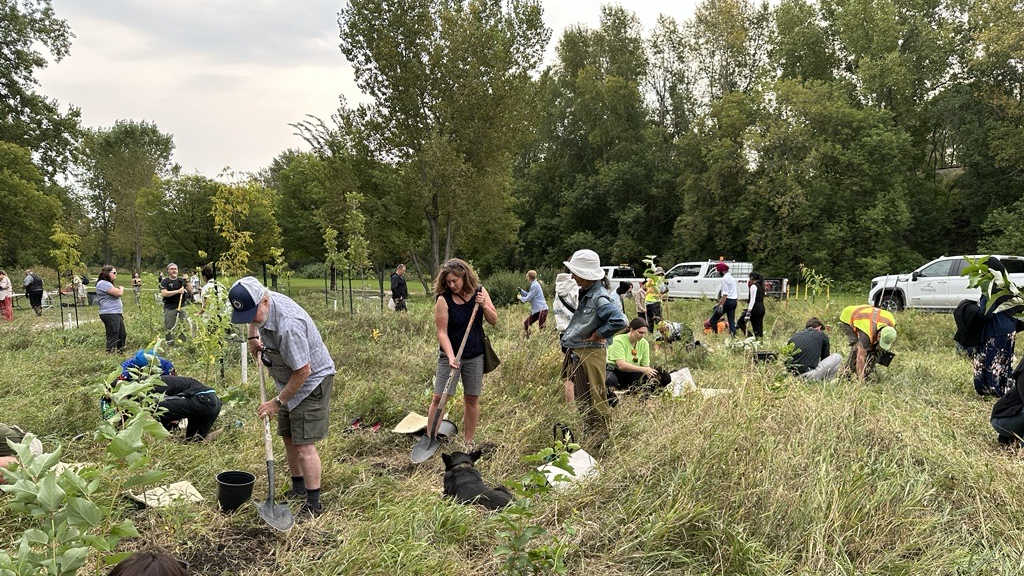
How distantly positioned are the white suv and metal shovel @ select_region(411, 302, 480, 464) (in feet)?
37.9

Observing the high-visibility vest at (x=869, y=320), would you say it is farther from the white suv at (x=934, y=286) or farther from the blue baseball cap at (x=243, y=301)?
the white suv at (x=934, y=286)

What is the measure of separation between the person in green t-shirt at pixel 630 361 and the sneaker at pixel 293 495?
2.95 meters

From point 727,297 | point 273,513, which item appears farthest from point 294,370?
point 727,297

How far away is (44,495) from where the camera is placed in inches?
61.9

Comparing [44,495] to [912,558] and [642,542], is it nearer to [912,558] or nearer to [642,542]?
[642,542]

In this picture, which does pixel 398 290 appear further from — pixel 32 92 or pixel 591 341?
pixel 32 92

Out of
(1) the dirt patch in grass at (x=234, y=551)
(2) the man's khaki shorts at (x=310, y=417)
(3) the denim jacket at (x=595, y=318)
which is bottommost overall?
(1) the dirt patch in grass at (x=234, y=551)

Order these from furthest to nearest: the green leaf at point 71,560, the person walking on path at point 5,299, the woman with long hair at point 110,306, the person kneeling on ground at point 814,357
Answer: the person walking on path at point 5,299, the woman with long hair at point 110,306, the person kneeling on ground at point 814,357, the green leaf at point 71,560

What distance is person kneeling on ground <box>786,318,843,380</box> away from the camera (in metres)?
5.86

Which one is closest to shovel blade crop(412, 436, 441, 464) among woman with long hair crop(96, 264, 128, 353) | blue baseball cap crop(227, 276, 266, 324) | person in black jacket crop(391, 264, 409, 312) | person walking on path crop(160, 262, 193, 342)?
blue baseball cap crop(227, 276, 266, 324)

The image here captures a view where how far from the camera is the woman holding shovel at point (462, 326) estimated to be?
3.98 meters

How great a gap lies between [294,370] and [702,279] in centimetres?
1685

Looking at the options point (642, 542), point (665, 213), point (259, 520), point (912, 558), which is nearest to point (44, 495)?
point (259, 520)

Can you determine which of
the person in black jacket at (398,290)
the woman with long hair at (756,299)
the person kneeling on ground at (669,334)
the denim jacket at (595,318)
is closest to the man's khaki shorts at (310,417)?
the denim jacket at (595,318)
